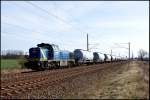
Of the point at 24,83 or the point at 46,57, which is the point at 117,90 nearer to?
the point at 24,83

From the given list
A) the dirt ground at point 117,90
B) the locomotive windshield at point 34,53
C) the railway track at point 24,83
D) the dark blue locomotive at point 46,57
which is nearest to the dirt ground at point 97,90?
the dirt ground at point 117,90

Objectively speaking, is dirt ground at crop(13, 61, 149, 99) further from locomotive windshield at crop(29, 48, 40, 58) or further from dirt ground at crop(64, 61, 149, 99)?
locomotive windshield at crop(29, 48, 40, 58)

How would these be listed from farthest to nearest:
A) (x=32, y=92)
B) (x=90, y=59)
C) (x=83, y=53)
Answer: (x=90, y=59), (x=83, y=53), (x=32, y=92)

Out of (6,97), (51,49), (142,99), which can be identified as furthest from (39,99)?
(51,49)

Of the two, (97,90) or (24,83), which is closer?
(97,90)

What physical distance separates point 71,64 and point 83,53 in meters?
8.39

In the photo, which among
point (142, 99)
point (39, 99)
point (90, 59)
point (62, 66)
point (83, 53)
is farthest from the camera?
point (90, 59)

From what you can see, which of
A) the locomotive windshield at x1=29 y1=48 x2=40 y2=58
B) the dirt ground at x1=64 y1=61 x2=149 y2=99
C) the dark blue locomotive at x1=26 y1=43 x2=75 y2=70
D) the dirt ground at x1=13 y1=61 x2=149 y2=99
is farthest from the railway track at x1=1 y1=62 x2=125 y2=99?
the locomotive windshield at x1=29 y1=48 x2=40 y2=58

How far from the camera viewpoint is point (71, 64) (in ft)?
165

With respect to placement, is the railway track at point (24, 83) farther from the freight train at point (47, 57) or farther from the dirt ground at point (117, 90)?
the freight train at point (47, 57)

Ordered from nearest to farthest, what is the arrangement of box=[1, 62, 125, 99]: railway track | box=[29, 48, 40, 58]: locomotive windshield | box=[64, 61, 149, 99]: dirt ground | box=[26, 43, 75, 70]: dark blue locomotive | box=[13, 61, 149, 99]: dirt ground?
box=[64, 61, 149, 99]: dirt ground
box=[13, 61, 149, 99]: dirt ground
box=[1, 62, 125, 99]: railway track
box=[26, 43, 75, 70]: dark blue locomotive
box=[29, 48, 40, 58]: locomotive windshield

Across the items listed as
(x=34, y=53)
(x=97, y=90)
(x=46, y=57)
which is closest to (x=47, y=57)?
(x=46, y=57)

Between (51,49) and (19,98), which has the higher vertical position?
(51,49)

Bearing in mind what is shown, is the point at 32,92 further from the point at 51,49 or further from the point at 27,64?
the point at 51,49
